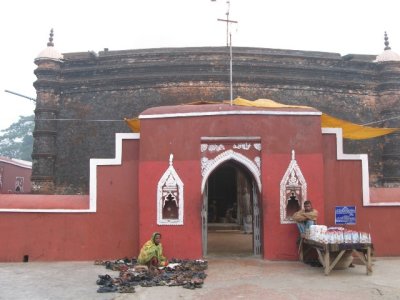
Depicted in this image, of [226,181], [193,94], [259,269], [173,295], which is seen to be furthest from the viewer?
[226,181]

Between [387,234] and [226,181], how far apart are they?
10317mm

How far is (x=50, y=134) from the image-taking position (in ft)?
46.4

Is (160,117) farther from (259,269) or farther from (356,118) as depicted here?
(356,118)

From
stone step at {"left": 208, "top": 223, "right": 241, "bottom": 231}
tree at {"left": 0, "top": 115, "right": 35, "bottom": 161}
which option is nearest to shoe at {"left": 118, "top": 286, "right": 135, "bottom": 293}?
stone step at {"left": 208, "top": 223, "right": 241, "bottom": 231}

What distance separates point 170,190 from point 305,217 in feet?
8.96

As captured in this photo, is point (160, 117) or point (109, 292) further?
point (160, 117)

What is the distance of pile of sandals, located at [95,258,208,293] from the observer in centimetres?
655

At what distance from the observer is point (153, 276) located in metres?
7.13

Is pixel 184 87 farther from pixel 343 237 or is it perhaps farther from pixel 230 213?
pixel 343 237

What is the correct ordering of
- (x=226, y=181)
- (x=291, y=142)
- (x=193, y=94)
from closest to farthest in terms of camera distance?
(x=291, y=142), (x=193, y=94), (x=226, y=181)

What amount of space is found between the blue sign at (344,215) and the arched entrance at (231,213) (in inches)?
65.0

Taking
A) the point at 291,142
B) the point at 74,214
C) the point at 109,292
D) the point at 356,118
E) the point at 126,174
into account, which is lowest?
the point at 109,292

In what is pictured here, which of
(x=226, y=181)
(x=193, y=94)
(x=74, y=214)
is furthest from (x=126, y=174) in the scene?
(x=226, y=181)

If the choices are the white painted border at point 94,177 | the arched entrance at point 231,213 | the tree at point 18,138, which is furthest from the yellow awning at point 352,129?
Result: the tree at point 18,138
